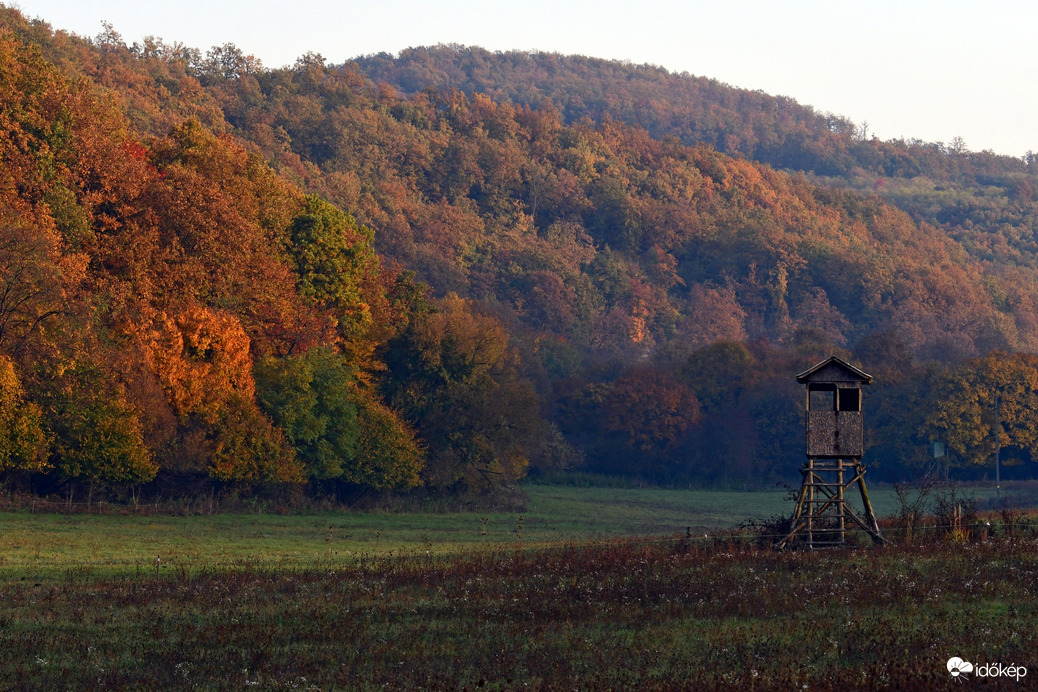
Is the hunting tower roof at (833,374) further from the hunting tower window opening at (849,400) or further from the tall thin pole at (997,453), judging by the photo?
the tall thin pole at (997,453)

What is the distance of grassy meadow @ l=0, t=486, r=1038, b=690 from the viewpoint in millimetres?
19094

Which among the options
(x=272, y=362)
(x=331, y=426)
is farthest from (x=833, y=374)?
(x=272, y=362)

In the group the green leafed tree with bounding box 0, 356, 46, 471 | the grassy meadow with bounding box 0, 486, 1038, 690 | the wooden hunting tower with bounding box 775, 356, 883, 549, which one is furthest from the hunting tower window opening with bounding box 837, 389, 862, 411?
the green leafed tree with bounding box 0, 356, 46, 471

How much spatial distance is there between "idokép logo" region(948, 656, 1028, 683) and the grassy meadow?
0.34m

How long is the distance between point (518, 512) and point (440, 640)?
155 feet

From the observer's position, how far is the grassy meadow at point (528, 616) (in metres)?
19.1

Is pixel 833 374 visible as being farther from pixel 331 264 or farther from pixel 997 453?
pixel 997 453

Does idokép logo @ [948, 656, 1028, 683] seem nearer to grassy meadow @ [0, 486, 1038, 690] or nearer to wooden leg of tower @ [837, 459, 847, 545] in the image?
grassy meadow @ [0, 486, 1038, 690]

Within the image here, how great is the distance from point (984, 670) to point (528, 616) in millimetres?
9879

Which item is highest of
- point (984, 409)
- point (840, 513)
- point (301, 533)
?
point (984, 409)

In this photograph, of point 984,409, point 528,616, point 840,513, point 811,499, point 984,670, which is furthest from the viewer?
point 984,409

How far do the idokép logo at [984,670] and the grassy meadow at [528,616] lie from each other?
13.6 inches

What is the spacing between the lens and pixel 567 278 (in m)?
170

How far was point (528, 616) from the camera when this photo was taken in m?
24.6
